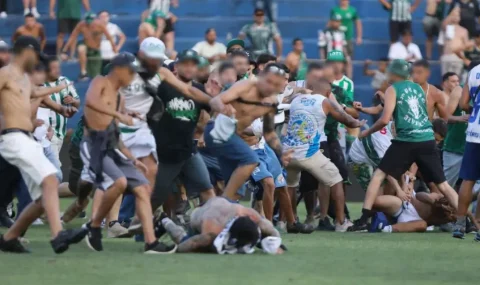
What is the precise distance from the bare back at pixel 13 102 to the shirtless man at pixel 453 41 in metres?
13.0

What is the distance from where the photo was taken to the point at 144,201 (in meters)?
11.7

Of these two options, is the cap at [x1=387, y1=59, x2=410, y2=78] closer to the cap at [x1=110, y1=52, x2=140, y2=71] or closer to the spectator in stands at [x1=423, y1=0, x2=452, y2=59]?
the cap at [x1=110, y1=52, x2=140, y2=71]

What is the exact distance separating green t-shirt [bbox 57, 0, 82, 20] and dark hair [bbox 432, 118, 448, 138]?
10818 millimetres

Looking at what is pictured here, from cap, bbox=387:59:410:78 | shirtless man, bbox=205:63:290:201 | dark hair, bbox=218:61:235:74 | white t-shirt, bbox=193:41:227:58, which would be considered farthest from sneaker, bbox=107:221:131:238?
white t-shirt, bbox=193:41:227:58

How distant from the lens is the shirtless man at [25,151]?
37.1 ft

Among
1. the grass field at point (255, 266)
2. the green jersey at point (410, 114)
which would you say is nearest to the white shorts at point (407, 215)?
the green jersey at point (410, 114)

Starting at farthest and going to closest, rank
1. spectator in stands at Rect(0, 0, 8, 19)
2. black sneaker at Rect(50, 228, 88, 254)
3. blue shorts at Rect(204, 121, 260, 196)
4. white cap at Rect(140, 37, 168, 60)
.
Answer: spectator in stands at Rect(0, 0, 8, 19), blue shorts at Rect(204, 121, 260, 196), white cap at Rect(140, 37, 168, 60), black sneaker at Rect(50, 228, 88, 254)

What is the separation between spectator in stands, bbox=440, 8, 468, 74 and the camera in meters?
23.7

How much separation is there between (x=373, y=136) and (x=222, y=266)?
566 centimetres

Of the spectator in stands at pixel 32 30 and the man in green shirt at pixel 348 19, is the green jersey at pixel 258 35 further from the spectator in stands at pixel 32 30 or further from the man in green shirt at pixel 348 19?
the spectator in stands at pixel 32 30

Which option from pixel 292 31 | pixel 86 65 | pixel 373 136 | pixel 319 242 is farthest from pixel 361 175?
pixel 292 31

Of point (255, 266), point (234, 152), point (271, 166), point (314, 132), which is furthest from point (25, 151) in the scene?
point (314, 132)

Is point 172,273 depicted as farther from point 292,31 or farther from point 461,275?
point 292,31

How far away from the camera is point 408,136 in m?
14.8
